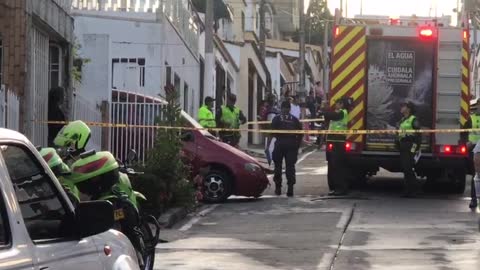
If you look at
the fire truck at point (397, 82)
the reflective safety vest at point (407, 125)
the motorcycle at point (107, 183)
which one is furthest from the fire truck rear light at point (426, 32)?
the motorcycle at point (107, 183)

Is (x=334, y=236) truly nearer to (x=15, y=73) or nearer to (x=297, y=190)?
(x=15, y=73)

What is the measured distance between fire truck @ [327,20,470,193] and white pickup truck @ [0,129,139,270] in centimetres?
1080

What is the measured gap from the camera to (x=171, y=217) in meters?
11.8

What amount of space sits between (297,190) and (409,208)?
10.3 feet

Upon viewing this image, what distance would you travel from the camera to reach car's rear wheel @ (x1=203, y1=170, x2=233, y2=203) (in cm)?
1397

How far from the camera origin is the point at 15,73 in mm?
11555

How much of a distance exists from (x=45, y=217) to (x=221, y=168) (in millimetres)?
9786

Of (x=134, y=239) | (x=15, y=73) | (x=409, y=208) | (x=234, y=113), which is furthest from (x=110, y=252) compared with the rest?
(x=234, y=113)

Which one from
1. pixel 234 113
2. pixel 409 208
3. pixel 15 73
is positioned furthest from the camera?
pixel 234 113

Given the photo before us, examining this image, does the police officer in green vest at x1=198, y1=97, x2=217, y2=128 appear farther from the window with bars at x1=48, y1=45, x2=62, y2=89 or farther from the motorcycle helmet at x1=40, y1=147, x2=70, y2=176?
the motorcycle helmet at x1=40, y1=147, x2=70, y2=176

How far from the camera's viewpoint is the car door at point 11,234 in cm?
349

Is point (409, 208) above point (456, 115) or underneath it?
underneath

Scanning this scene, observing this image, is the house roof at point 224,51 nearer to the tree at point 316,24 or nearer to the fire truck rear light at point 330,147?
the fire truck rear light at point 330,147

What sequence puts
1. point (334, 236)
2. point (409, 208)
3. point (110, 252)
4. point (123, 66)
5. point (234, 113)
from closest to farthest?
point (110, 252) → point (334, 236) → point (409, 208) → point (234, 113) → point (123, 66)
